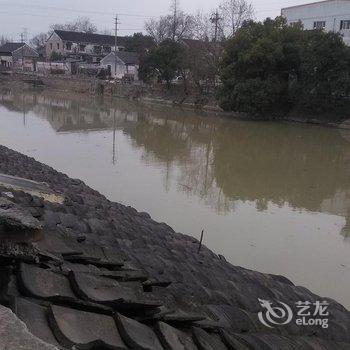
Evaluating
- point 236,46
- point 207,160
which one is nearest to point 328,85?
point 236,46

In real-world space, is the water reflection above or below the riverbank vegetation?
below

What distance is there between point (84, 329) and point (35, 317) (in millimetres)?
249

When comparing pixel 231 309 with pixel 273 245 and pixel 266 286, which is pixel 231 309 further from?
pixel 273 245

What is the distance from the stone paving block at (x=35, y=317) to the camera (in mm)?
2105

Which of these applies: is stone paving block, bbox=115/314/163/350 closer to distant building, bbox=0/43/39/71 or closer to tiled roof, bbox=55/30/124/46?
tiled roof, bbox=55/30/124/46

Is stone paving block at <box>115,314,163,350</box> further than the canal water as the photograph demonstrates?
No

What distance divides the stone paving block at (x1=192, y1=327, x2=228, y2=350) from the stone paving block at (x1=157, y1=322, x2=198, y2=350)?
5 cm

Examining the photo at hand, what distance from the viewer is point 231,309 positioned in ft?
12.4

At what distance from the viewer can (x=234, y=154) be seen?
17641 mm

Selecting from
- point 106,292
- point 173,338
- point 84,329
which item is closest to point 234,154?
point 106,292

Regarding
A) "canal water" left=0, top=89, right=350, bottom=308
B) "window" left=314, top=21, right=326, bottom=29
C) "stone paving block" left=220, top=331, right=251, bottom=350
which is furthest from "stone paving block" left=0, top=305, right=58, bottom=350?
"window" left=314, top=21, right=326, bottom=29

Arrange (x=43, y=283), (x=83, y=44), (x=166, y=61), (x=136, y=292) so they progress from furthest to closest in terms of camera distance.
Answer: (x=83, y=44) < (x=166, y=61) < (x=136, y=292) < (x=43, y=283)

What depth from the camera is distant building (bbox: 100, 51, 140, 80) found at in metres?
50.1

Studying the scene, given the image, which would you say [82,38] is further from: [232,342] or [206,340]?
[206,340]
